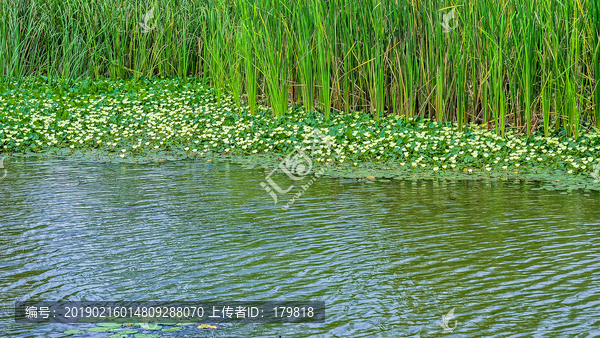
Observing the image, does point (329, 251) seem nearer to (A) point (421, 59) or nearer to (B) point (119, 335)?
(B) point (119, 335)

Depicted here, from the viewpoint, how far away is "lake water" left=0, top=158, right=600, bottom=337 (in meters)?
3.96

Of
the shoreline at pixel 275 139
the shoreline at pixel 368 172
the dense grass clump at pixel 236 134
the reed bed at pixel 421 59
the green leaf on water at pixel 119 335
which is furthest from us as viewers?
the reed bed at pixel 421 59

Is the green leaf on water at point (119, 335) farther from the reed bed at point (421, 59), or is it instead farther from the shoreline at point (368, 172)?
the reed bed at point (421, 59)

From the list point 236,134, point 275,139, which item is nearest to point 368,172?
point 275,139

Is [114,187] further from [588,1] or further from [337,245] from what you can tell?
[588,1]

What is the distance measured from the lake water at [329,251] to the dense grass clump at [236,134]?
0.95 meters

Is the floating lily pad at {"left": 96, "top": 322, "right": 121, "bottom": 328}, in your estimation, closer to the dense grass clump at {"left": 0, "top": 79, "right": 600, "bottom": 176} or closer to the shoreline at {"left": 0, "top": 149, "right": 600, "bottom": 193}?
the shoreline at {"left": 0, "top": 149, "right": 600, "bottom": 193}

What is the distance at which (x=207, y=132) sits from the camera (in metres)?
9.79

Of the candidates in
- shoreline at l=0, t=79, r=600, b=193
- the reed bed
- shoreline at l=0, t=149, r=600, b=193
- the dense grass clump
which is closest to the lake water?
shoreline at l=0, t=149, r=600, b=193

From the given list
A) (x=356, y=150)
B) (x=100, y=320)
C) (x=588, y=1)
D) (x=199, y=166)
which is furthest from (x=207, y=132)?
(x=100, y=320)

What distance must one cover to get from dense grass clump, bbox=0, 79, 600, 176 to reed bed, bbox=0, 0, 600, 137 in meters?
0.28

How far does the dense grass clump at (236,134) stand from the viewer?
810cm

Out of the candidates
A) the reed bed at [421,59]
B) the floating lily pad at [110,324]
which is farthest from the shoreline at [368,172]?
the floating lily pad at [110,324]

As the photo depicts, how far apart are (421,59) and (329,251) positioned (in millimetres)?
4743
